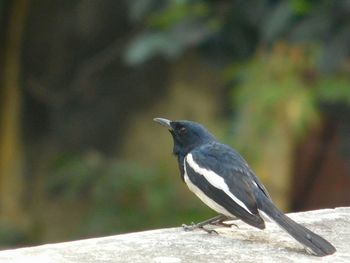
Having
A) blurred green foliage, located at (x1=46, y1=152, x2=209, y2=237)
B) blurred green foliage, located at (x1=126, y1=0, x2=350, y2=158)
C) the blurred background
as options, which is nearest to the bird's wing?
blurred green foliage, located at (x1=126, y1=0, x2=350, y2=158)

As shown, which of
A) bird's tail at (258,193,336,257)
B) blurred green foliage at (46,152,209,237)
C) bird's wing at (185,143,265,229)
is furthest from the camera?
blurred green foliage at (46,152,209,237)

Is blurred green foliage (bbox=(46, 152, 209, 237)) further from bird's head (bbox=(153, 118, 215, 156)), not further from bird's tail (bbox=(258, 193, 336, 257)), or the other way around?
bird's tail (bbox=(258, 193, 336, 257))

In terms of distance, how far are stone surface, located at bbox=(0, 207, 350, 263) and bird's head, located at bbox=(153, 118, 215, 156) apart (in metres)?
0.52

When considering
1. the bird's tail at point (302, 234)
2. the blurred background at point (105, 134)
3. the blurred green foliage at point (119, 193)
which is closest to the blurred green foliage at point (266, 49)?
the blurred background at point (105, 134)

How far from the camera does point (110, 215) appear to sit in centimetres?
784

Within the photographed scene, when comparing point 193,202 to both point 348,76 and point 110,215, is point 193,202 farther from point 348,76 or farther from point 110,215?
point 348,76

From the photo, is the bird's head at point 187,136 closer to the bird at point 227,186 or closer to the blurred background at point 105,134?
the bird at point 227,186

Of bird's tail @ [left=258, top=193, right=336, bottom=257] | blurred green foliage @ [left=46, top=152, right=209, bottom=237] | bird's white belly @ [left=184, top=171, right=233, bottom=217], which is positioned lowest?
blurred green foliage @ [left=46, top=152, right=209, bottom=237]

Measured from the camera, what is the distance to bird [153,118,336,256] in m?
3.88

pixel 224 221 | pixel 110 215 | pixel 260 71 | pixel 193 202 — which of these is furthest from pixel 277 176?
pixel 224 221

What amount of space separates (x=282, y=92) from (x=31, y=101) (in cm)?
267

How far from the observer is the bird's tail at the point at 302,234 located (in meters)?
3.70

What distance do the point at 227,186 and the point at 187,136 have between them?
1.59ft

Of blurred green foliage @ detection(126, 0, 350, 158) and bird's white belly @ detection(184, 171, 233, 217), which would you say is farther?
blurred green foliage @ detection(126, 0, 350, 158)
